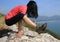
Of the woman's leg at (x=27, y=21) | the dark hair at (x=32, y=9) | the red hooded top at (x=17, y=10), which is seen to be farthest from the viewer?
the dark hair at (x=32, y=9)

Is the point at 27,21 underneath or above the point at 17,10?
underneath

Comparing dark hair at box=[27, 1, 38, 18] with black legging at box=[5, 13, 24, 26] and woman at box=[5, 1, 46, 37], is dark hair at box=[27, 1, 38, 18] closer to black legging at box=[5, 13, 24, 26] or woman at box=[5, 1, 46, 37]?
woman at box=[5, 1, 46, 37]

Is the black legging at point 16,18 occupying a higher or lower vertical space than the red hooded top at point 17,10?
lower

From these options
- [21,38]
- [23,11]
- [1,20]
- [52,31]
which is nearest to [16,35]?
[21,38]

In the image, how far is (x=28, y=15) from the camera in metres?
10.2

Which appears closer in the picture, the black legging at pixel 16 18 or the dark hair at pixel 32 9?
the black legging at pixel 16 18

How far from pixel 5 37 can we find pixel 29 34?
0.98 meters

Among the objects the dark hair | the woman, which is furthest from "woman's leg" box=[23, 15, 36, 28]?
the dark hair

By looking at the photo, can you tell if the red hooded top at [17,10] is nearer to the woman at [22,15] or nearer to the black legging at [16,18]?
the woman at [22,15]

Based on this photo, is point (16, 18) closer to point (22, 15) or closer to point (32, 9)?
point (22, 15)

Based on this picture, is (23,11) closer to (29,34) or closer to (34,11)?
(34,11)

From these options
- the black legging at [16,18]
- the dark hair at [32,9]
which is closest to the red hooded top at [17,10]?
the black legging at [16,18]

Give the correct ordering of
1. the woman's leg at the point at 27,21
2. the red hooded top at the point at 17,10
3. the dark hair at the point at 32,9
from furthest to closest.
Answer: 1. the dark hair at the point at 32,9
2. the red hooded top at the point at 17,10
3. the woman's leg at the point at 27,21

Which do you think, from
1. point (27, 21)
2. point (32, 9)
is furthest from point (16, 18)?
point (32, 9)
